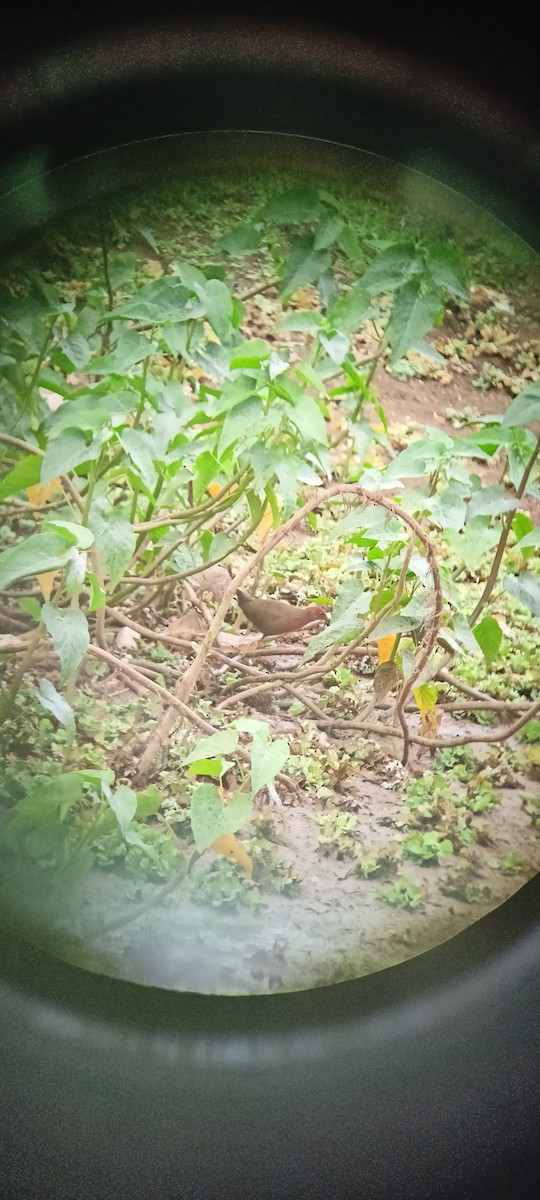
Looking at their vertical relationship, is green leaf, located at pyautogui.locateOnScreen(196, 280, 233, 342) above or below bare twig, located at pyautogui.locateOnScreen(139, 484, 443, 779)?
above

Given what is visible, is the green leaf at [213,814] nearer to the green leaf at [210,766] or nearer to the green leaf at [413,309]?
the green leaf at [210,766]

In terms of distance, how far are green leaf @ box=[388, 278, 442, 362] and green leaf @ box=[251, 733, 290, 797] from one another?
0.34 metres

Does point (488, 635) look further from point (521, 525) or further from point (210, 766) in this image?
point (210, 766)

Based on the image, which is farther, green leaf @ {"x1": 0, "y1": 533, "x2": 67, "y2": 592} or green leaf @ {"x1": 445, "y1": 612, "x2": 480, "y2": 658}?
green leaf @ {"x1": 445, "y1": 612, "x2": 480, "y2": 658}

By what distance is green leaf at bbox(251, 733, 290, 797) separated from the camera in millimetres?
593

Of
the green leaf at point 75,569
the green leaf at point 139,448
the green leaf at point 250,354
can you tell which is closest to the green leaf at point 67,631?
the green leaf at point 75,569

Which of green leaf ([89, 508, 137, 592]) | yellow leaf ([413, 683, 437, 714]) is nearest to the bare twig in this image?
yellow leaf ([413, 683, 437, 714])

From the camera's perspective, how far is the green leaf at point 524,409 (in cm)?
63

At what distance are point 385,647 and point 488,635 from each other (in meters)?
0.09

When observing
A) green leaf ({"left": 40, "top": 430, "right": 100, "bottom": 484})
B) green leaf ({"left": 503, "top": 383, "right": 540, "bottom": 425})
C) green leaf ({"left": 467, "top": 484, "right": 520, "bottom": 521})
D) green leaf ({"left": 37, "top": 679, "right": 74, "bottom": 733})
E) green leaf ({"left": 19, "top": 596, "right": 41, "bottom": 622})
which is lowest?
green leaf ({"left": 37, "top": 679, "right": 74, "bottom": 733})

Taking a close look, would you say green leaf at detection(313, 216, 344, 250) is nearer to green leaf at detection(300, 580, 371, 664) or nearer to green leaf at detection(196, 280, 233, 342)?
green leaf at detection(196, 280, 233, 342)

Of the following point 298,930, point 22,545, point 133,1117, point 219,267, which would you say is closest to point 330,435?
point 219,267

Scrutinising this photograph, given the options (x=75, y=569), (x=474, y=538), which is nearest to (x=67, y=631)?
(x=75, y=569)

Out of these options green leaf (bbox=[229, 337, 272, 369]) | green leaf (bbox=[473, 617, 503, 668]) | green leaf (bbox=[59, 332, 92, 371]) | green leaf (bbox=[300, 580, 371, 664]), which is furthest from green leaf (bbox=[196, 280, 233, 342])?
green leaf (bbox=[473, 617, 503, 668])
